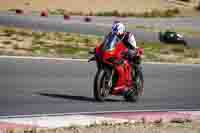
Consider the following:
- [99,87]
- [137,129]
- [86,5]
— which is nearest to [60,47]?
[99,87]

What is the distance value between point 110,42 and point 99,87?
858 mm

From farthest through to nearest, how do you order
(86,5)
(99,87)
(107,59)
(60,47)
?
(86,5) → (60,47) → (99,87) → (107,59)

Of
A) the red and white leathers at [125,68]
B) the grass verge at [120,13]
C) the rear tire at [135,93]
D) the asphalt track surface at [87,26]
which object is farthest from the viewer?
the grass verge at [120,13]

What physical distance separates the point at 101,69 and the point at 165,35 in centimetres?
2442

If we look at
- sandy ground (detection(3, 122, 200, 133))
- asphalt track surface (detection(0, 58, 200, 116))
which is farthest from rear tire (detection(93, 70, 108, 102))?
sandy ground (detection(3, 122, 200, 133))

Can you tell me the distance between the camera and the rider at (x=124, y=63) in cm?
1457

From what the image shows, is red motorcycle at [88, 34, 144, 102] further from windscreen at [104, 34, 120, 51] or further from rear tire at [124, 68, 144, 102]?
rear tire at [124, 68, 144, 102]

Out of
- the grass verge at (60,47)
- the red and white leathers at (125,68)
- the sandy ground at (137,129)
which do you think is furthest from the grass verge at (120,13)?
the sandy ground at (137,129)

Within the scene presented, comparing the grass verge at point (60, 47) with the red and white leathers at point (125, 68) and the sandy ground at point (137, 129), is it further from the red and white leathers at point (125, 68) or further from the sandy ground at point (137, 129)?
the sandy ground at point (137, 129)

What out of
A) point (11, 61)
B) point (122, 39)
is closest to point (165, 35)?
point (11, 61)

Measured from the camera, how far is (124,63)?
589 inches

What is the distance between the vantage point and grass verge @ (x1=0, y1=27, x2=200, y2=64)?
83.1ft

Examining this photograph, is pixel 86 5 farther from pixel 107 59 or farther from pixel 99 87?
pixel 107 59

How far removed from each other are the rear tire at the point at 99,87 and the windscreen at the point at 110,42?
1.57ft
